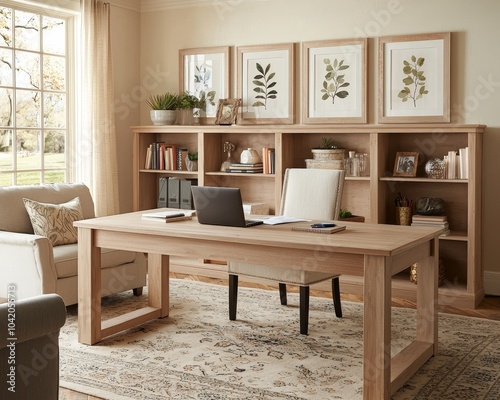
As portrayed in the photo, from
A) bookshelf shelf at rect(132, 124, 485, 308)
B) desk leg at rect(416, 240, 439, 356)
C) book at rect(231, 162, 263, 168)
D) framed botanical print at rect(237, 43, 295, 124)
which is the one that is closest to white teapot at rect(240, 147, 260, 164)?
book at rect(231, 162, 263, 168)

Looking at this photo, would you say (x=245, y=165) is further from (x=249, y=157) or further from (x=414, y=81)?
(x=414, y=81)

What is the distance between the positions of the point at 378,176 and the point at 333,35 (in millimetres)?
1350

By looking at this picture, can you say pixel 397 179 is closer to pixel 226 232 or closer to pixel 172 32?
pixel 226 232

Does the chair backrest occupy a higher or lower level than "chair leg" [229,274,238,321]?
higher

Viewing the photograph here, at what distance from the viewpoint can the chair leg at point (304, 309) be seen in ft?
13.7

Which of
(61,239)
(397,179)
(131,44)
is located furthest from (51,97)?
(397,179)

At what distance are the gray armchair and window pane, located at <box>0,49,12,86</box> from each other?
146 inches

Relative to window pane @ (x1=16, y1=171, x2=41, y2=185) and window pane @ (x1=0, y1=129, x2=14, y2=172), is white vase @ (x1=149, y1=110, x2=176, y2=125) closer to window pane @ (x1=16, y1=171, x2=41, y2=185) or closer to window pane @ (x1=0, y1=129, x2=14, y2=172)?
window pane @ (x1=16, y1=171, x2=41, y2=185)

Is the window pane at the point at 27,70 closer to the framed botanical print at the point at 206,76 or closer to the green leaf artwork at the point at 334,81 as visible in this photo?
the framed botanical print at the point at 206,76

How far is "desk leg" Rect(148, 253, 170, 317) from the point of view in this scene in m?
4.61

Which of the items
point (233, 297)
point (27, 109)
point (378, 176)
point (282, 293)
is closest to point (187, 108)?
point (27, 109)

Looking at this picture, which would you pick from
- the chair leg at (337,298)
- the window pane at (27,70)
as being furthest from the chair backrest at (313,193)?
the window pane at (27,70)

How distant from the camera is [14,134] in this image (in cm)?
568

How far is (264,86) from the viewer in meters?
6.17
